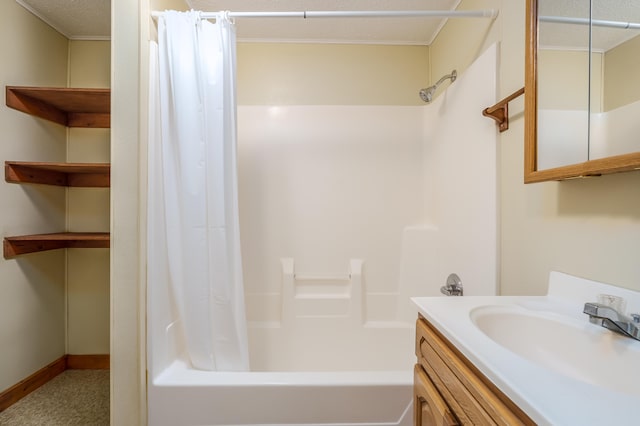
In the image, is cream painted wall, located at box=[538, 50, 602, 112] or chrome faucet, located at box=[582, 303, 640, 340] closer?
chrome faucet, located at box=[582, 303, 640, 340]

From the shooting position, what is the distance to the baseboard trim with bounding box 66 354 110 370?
164 cm

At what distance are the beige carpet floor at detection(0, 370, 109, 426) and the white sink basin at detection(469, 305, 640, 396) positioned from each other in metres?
1.84

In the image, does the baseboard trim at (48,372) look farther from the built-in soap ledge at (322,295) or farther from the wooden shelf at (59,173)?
the built-in soap ledge at (322,295)

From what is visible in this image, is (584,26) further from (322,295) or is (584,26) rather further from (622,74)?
(322,295)

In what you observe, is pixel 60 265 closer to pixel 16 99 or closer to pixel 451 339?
pixel 16 99

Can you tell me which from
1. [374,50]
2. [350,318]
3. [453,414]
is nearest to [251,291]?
[350,318]

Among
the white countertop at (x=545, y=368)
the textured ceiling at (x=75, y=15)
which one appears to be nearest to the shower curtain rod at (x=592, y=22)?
the white countertop at (x=545, y=368)

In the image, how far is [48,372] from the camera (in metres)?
1.54

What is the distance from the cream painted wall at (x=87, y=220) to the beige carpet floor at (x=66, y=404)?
16 centimetres

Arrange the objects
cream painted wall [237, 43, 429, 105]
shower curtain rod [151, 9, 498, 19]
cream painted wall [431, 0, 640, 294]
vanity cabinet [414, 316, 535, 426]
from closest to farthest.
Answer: vanity cabinet [414, 316, 535, 426]
cream painted wall [431, 0, 640, 294]
shower curtain rod [151, 9, 498, 19]
cream painted wall [237, 43, 429, 105]

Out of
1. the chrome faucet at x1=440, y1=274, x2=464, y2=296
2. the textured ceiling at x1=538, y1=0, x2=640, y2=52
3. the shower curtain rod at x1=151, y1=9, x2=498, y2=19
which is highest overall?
the shower curtain rod at x1=151, y1=9, x2=498, y2=19

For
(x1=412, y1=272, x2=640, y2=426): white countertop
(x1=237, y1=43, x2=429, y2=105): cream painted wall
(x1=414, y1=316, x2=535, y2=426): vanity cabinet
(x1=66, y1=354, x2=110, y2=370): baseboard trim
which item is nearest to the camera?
(x1=412, y1=272, x2=640, y2=426): white countertop

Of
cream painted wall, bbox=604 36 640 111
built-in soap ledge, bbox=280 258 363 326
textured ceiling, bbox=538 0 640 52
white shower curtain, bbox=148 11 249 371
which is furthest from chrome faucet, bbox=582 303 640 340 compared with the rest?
built-in soap ledge, bbox=280 258 363 326

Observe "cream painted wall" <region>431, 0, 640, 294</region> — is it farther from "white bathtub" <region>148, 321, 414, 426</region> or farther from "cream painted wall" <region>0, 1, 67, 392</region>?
"cream painted wall" <region>0, 1, 67, 392</region>
